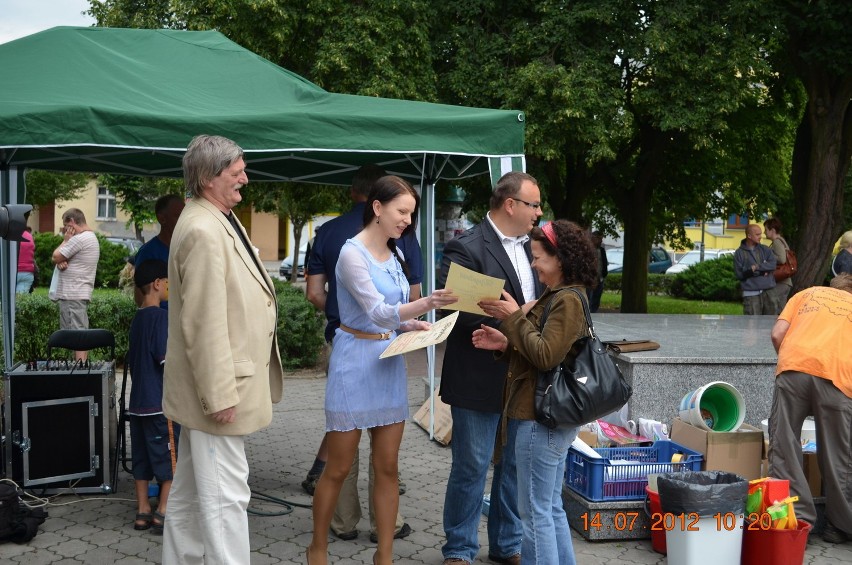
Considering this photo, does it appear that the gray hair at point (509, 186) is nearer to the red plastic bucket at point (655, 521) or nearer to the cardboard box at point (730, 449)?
the red plastic bucket at point (655, 521)

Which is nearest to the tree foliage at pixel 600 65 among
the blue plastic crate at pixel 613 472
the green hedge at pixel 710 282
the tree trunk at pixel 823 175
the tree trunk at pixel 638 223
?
the tree trunk at pixel 823 175

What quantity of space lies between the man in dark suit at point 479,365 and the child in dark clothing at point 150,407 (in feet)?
5.87

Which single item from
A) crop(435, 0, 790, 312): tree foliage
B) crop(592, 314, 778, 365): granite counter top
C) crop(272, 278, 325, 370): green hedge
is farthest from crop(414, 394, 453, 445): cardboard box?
crop(435, 0, 790, 312): tree foliage

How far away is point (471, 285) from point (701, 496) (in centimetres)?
167

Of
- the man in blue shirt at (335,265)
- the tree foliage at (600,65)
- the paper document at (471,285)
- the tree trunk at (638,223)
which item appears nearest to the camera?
the paper document at (471,285)

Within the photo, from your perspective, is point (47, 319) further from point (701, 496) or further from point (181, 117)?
point (701, 496)

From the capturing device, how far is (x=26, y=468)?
5.70 m

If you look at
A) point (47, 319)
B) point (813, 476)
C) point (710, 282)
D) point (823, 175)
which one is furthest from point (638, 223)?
point (813, 476)

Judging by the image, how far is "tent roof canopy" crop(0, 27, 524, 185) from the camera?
5066 mm

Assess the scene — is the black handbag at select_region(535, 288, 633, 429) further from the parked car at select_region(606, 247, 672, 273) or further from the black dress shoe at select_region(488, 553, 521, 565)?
the parked car at select_region(606, 247, 672, 273)

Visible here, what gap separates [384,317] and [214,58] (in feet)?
12.0

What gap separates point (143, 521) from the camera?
209 inches

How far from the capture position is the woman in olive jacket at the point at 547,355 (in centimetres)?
373

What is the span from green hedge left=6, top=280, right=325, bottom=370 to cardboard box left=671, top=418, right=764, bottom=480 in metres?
6.61
